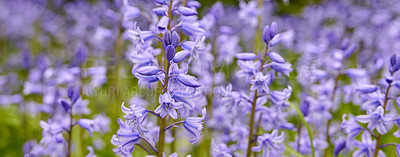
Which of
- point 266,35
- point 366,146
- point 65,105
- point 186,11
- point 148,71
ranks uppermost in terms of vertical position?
point 186,11

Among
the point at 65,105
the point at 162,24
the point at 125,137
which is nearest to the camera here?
the point at 125,137

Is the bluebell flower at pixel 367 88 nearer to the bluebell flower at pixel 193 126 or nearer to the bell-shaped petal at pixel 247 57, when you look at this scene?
the bell-shaped petal at pixel 247 57

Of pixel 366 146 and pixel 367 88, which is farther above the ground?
pixel 367 88

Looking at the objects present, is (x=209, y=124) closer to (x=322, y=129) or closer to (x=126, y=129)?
(x=322, y=129)

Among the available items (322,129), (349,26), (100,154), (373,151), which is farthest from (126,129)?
(349,26)

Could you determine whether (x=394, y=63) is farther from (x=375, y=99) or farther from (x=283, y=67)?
(x=283, y=67)

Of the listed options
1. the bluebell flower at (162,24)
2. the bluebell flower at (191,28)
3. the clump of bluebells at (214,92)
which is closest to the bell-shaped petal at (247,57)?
the clump of bluebells at (214,92)

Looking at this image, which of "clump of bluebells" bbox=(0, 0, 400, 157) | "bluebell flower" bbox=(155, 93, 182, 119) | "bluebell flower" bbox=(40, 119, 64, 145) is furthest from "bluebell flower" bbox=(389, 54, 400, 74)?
"bluebell flower" bbox=(40, 119, 64, 145)

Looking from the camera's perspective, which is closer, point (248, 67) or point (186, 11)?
point (186, 11)

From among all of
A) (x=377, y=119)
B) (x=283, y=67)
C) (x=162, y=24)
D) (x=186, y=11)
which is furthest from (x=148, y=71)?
(x=377, y=119)

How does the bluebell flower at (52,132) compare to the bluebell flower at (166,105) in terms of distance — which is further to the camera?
the bluebell flower at (52,132)
